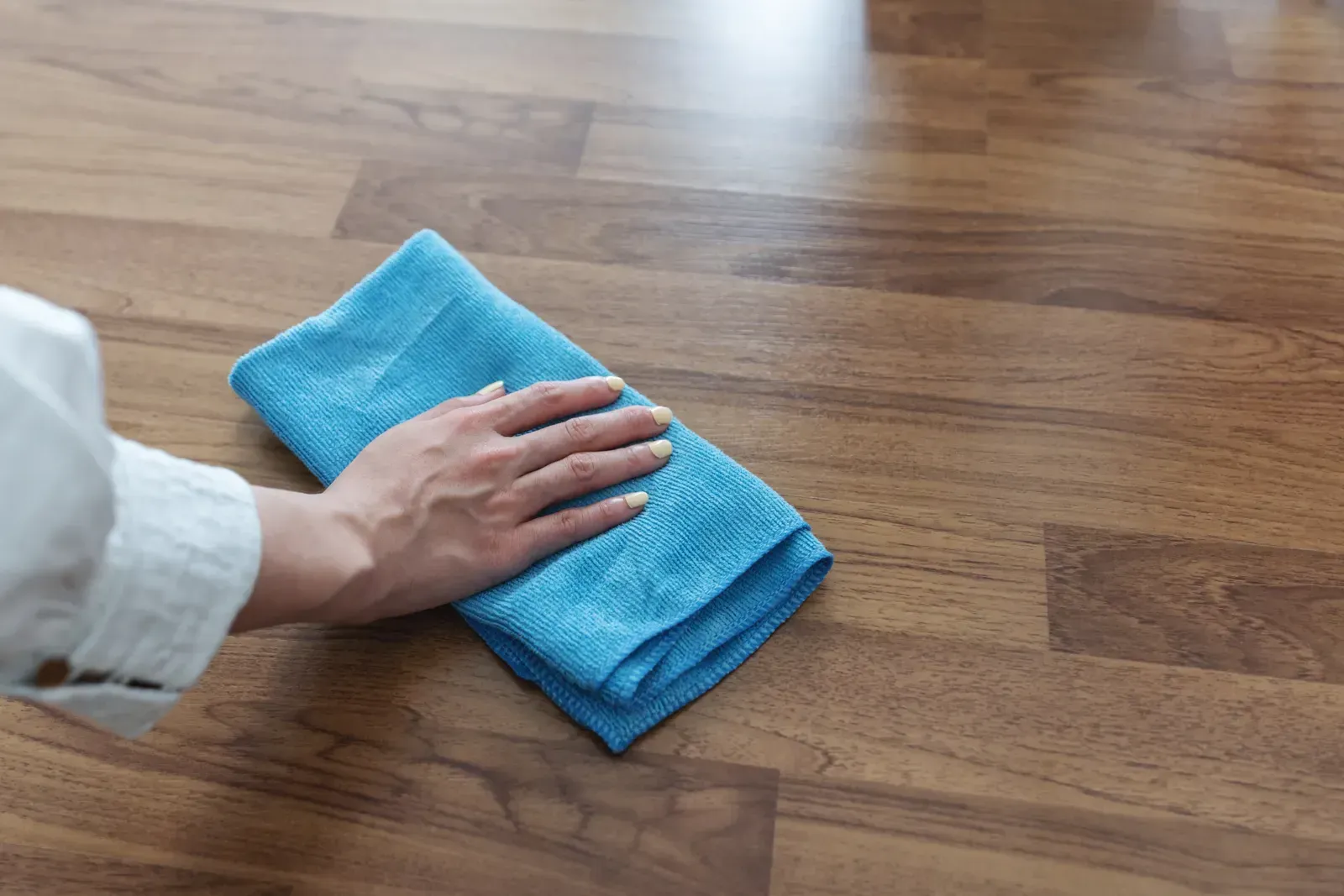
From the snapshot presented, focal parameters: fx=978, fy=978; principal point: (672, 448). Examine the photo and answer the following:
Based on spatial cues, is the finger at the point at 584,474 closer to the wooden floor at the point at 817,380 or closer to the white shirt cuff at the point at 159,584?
the wooden floor at the point at 817,380

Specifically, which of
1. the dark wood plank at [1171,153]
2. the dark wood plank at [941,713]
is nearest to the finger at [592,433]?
the dark wood plank at [941,713]

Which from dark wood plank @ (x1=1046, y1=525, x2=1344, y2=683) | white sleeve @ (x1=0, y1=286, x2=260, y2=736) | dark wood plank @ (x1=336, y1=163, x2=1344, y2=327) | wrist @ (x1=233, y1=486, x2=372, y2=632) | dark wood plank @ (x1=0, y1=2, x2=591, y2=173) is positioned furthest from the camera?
A: dark wood plank @ (x1=0, y1=2, x2=591, y2=173)

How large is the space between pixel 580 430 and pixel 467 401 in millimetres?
94

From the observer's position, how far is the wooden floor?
2.15 feet

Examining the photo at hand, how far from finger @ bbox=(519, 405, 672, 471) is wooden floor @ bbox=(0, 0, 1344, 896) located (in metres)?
0.07

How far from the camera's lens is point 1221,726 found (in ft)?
2.21

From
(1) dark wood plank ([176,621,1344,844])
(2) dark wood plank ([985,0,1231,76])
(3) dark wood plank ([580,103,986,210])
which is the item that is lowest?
(1) dark wood plank ([176,621,1344,844])

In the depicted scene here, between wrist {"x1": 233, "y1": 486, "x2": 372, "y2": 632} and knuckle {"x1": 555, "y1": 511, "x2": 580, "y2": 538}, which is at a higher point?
wrist {"x1": 233, "y1": 486, "x2": 372, "y2": 632}

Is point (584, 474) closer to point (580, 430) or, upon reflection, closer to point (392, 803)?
point (580, 430)

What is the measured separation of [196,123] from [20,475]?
2.29 ft

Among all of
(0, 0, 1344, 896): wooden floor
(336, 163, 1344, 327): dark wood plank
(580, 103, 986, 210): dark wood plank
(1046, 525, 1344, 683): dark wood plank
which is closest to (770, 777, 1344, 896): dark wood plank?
(0, 0, 1344, 896): wooden floor

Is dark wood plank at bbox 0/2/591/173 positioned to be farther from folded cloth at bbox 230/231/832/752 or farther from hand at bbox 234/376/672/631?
hand at bbox 234/376/672/631

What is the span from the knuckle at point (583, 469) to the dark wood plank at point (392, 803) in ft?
0.62

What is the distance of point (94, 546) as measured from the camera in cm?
47
